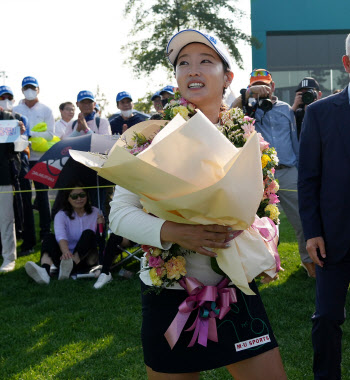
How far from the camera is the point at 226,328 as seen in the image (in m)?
2.24

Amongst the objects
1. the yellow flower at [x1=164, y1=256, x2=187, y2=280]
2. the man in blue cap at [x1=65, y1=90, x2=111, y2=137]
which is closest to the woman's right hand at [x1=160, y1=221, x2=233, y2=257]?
the yellow flower at [x1=164, y1=256, x2=187, y2=280]

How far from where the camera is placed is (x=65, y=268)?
21.9ft

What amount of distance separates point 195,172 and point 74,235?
215 inches

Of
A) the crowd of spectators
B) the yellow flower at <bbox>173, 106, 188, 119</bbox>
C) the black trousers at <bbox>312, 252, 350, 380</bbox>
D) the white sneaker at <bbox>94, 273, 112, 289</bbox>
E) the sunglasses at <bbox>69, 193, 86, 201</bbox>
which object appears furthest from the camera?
the sunglasses at <bbox>69, 193, 86, 201</bbox>

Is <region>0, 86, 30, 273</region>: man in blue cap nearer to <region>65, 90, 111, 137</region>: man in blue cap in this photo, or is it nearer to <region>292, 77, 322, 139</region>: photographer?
<region>65, 90, 111, 137</region>: man in blue cap

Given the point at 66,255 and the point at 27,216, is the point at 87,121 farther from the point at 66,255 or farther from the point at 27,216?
the point at 66,255

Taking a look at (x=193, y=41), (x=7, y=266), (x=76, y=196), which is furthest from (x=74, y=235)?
(x=193, y=41)

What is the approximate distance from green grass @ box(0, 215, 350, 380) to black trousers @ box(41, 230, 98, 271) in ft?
1.38

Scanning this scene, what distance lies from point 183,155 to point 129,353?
2887 millimetres

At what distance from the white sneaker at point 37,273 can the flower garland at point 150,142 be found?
14.5 ft

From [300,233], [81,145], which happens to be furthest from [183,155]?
[81,145]

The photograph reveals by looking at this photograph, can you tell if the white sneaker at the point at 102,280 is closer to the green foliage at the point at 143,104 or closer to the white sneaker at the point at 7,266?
the white sneaker at the point at 7,266

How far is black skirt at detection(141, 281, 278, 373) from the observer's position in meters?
2.19

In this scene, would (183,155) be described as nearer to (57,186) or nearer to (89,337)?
(89,337)
